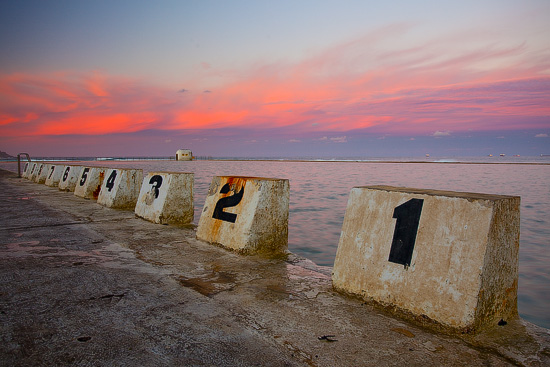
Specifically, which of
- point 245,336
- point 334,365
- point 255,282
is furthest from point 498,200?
point 255,282

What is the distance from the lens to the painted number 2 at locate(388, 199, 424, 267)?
2.96 m

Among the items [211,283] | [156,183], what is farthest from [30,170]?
[211,283]

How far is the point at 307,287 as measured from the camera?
3.61 m

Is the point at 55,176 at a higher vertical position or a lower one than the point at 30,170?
higher

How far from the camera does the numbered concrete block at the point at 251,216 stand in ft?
15.3

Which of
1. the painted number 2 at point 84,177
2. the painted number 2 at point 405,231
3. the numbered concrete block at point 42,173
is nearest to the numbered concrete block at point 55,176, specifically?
the numbered concrete block at point 42,173

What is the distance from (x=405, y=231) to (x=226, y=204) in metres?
2.84

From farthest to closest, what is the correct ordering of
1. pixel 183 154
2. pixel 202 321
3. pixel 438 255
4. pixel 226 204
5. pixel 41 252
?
pixel 183 154 < pixel 226 204 < pixel 41 252 < pixel 438 255 < pixel 202 321

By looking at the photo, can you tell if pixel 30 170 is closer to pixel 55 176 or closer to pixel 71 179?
pixel 55 176

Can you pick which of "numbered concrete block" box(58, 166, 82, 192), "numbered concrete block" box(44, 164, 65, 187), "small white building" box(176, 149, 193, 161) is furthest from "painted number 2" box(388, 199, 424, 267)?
"small white building" box(176, 149, 193, 161)

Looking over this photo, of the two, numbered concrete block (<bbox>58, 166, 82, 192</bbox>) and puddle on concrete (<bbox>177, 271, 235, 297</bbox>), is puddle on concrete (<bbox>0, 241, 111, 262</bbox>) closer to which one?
puddle on concrete (<bbox>177, 271, 235, 297</bbox>)

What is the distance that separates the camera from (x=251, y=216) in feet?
15.3

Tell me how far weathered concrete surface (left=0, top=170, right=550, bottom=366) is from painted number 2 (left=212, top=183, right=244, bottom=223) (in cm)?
68

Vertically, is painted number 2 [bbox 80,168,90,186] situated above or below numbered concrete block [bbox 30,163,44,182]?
above
